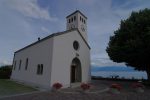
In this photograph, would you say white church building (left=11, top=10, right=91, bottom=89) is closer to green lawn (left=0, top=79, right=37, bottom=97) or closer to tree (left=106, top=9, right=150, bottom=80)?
green lawn (left=0, top=79, right=37, bottom=97)

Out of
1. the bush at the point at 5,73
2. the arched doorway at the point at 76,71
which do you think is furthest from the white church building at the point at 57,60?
the bush at the point at 5,73

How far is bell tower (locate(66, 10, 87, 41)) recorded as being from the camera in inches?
1256

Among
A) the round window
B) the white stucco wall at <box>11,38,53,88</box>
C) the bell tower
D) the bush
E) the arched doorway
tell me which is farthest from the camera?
the bush

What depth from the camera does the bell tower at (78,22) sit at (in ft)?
105

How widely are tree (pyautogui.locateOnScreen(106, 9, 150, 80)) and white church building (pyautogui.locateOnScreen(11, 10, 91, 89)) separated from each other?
5.01m

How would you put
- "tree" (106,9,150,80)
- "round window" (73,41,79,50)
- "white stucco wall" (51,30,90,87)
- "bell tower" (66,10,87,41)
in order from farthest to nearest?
1. "bell tower" (66,10,87,41)
2. "round window" (73,41,79,50)
3. "tree" (106,9,150,80)
4. "white stucco wall" (51,30,90,87)

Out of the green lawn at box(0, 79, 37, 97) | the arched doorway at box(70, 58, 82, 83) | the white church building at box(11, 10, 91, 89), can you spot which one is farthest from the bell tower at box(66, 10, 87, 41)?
the green lawn at box(0, 79, 37, 97)

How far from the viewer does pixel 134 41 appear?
18.7 meters

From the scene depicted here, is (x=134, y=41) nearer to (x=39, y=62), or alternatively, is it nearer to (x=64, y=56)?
(x=64, y=56)

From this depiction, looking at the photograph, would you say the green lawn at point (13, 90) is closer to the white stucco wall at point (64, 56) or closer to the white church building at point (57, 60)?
the white church building at point (57, 60)

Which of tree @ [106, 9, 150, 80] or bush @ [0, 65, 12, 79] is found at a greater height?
tree @ [106, 9, 150, 80]

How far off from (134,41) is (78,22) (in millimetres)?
15601

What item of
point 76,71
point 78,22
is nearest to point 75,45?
point 76,71

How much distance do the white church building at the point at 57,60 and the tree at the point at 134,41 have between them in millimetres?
5006
